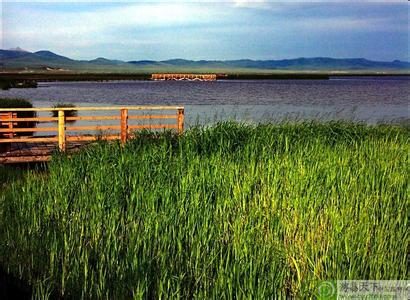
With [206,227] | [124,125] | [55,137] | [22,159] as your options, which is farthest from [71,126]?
[206,227]

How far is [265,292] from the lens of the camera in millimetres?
4602

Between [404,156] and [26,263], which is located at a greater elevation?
[404,156]

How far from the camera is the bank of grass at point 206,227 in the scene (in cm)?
497

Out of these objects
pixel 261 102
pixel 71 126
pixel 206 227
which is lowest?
pixel 261 102

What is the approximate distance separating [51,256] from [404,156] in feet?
25.2

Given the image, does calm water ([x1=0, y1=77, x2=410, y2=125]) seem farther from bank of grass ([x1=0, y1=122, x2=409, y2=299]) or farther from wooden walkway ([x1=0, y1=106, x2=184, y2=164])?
bank of grass ([x1=0, y1=122, x2=409, y2=299])

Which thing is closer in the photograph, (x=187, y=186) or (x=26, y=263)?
(x=26, y=263)

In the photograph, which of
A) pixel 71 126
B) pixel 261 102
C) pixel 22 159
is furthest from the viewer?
pixel 261 102

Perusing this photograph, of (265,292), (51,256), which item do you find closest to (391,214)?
(265,292)

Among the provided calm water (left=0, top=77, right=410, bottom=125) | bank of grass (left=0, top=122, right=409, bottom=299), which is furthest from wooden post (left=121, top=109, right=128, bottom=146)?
bank of grass (left=0, top=122, right=409, bottom=299)

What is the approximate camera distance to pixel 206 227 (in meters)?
5.88

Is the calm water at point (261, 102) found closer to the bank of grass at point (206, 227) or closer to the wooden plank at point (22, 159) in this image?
the wooden plank at point (22, 159)

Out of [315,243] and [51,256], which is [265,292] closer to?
[315,243]

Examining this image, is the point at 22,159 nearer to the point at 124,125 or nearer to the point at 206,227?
the point at 124,125
